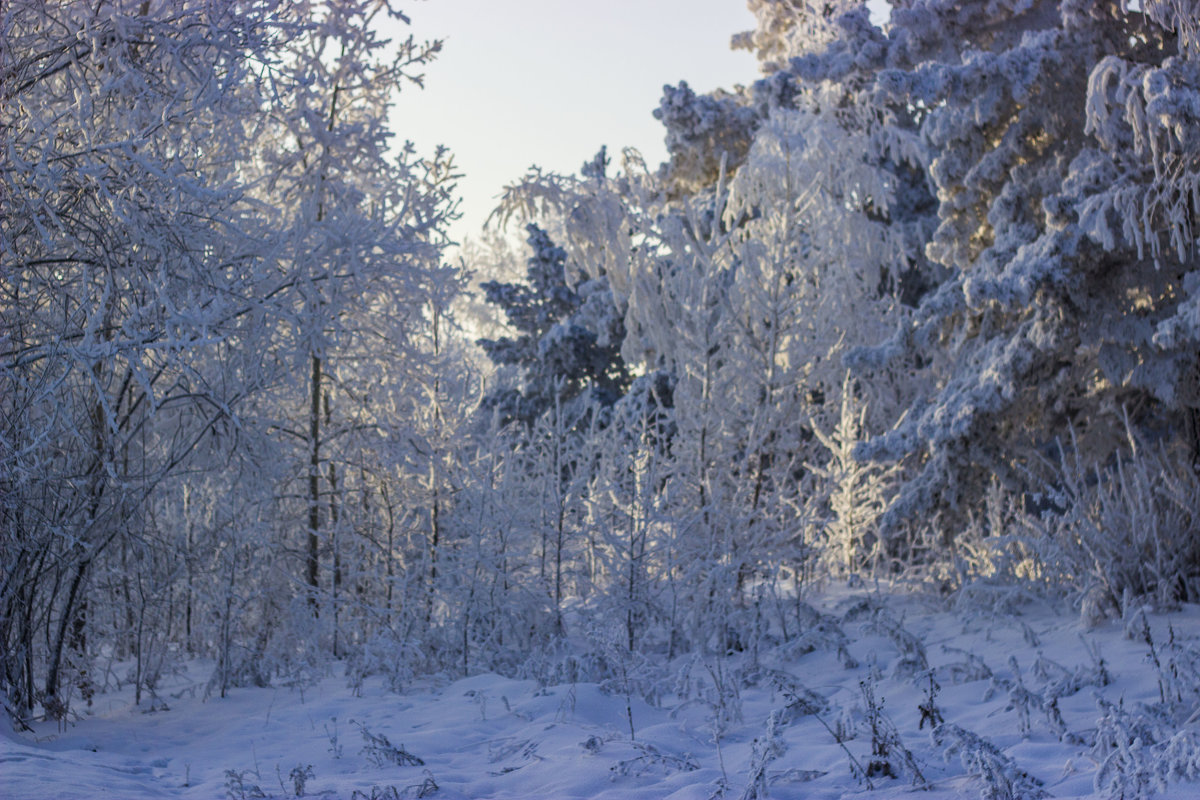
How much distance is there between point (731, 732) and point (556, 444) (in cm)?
360

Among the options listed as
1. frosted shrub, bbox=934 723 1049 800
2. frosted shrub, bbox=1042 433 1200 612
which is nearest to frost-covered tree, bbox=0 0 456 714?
frosted shrub, bbox=934 723 1049 800

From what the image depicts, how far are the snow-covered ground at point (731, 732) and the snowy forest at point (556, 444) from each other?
32 mm

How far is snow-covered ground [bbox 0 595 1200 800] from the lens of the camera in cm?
303

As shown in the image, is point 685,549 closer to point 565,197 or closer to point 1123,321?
point 1123,321

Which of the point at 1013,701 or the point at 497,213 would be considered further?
the point at 497,213

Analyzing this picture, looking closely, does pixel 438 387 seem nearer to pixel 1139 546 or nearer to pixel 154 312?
pixel 154 312

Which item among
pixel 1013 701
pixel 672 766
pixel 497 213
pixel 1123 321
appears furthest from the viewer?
pixel 497 213

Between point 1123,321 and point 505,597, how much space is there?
460 cm

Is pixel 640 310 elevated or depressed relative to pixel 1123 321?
elevated

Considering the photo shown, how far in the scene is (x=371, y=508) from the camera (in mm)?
9367

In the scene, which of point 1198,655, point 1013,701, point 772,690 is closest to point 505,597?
point 772,690

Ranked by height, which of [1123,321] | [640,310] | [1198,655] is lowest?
[1198,655]

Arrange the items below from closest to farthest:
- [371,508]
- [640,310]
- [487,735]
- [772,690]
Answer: [487,735]
[772,690]
[371,508]
[640,310]

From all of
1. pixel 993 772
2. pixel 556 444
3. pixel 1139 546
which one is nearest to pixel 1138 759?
pixel 993 772
